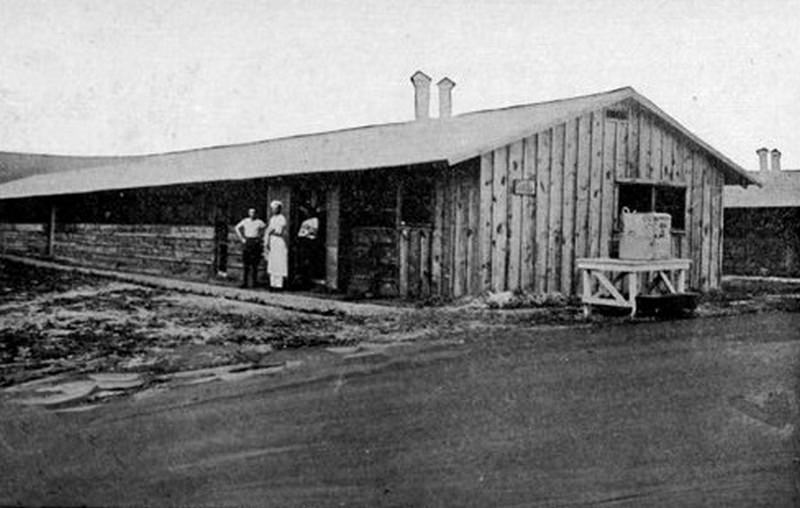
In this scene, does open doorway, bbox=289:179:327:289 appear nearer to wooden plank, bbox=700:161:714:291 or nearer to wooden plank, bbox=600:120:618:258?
wooden plank, bbox=600:120:618:258

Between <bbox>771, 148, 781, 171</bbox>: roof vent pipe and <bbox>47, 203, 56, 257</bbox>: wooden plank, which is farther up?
<bbox>771, 148, 781, 171</bbox>: roof vent pipe

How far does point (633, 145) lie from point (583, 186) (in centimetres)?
152

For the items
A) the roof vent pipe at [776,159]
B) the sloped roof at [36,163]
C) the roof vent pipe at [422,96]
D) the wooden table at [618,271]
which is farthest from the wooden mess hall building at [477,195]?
the sloped roof at [36,163]

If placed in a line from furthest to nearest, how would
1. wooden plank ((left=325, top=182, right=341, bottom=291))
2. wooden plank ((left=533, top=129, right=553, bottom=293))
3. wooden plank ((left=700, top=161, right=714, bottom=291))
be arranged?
1. wooden plank ((left=700, top=161, right=714, bottom=291))
2. wooden plank ((left=325, top=182, right=341, bottom=291))
3. wooden plank ((left=533, top=129, right=553, bottom=293))

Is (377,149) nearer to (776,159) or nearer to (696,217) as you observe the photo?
(696,217)

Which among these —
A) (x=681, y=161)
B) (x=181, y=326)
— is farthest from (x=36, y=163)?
(x=181, y=326)

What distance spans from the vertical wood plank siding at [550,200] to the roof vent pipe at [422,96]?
27.0ft

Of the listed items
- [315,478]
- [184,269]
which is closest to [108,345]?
[315,478]

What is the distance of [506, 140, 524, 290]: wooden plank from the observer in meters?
14.2

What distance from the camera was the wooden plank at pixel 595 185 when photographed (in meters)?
15.2

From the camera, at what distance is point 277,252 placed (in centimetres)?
1620

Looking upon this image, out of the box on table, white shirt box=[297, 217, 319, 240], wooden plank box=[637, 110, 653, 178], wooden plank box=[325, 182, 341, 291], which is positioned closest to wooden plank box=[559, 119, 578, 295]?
wooden plank box=[637, 110, 653, 178]

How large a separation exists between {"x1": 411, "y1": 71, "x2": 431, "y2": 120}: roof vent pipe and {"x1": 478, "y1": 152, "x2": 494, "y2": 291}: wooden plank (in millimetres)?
9320

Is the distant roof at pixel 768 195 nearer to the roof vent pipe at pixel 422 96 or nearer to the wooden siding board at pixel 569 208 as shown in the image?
the roof vent pipe at pixel 422 96
